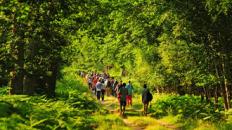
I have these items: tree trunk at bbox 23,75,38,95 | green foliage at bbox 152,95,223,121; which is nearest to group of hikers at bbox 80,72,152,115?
green foliage at bbox 152,95,223,121

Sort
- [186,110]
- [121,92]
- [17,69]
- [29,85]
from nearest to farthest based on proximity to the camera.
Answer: [17,69] < [29,85] < [186,110] < [121,92]

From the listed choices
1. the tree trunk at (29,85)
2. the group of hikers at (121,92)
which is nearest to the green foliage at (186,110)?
the group of hikers at (121,92)

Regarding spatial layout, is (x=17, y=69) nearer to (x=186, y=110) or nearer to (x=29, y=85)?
(x=29, y=85)

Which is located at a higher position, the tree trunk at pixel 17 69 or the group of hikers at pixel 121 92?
the tree trunk at pixel 17 69

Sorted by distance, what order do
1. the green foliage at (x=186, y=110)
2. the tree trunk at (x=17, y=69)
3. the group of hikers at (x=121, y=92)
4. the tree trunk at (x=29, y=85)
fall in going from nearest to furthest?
1. the tree trunk at (x=17, y=69)
2. the green foliage at (x=186, y=110)
3. the tree trunk at (x=29, y=85)
4. the group of hikers at (x=121, y=92)

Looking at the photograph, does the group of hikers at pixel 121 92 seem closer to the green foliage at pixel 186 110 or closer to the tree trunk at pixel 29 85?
the green foliage at pixel 186 110

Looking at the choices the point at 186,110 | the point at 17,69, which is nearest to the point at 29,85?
the point at 17,69

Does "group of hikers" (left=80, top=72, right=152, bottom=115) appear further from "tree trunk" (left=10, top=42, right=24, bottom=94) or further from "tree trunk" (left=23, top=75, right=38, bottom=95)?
"tree trunk" (left=10, top=42, right=24, bottom=94)

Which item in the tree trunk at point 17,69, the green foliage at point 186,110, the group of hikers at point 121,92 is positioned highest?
the tree trunk at point 17,69

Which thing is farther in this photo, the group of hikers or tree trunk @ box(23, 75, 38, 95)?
the group of hikers

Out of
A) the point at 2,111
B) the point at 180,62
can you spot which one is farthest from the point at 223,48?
the point at 2,111

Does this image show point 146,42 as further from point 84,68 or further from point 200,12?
point 84,68

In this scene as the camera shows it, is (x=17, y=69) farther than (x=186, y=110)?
No

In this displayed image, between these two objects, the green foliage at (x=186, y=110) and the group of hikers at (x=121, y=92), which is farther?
→ the group of hikers at (x=121, y=92)
